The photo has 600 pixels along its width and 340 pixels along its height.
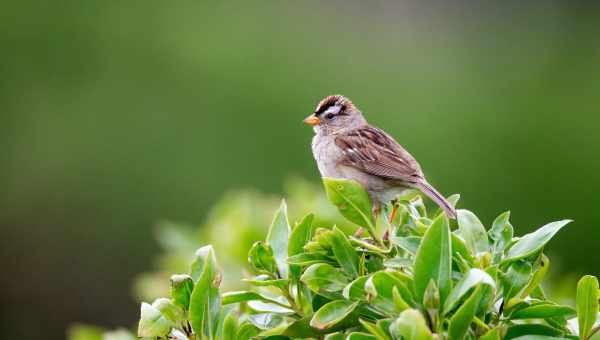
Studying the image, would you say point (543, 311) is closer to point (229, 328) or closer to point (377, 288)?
point (377, 288)

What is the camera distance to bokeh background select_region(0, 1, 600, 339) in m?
7.03

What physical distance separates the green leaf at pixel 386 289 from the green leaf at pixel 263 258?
1.06ft

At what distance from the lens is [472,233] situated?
182cm

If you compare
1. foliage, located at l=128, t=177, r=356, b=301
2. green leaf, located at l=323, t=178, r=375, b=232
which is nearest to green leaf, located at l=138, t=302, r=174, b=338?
green leaf, located at l=323, t=178, r=375, b=232

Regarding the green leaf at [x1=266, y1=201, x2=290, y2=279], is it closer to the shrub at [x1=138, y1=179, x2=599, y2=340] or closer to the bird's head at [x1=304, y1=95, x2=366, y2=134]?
the shrub at [x1=138, y1=179, x2=599, y2=340]

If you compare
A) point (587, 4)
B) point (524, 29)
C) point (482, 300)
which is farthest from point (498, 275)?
point (587, 4)

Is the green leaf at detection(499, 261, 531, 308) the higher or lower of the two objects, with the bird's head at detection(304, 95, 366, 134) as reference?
lower

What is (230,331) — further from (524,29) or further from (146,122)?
(524,29)

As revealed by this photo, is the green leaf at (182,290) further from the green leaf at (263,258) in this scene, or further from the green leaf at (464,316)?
the green leaf at (464,316)

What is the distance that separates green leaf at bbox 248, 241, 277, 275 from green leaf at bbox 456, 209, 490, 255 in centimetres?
40

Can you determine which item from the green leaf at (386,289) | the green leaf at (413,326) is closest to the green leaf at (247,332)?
A: the green leaf at (386,289)

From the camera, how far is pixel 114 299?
729 cm

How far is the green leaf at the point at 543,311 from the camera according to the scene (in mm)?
1704

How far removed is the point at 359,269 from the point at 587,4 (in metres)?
11.0
